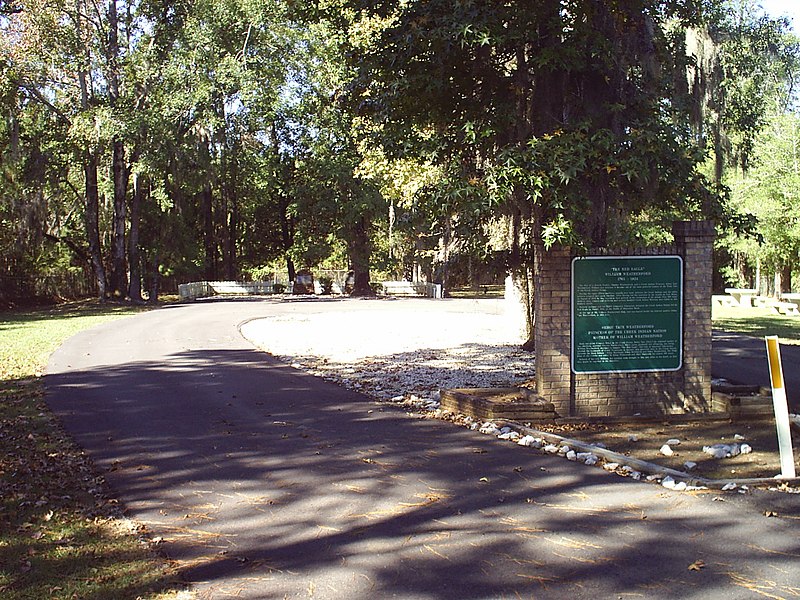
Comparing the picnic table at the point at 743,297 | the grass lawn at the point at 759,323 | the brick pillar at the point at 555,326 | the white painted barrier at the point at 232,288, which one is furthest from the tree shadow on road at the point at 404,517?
the white painted barrier at the point at 232,288

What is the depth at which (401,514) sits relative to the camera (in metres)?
5.96

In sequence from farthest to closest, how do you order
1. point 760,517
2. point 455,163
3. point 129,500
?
point 455,163 → point 129,500 → point 760,517

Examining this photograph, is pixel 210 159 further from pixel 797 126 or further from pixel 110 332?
pixel 797 126

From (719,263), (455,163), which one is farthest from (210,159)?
(455,163)

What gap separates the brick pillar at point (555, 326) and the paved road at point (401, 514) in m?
1.19

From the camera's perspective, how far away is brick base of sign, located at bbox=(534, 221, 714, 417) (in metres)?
9.38

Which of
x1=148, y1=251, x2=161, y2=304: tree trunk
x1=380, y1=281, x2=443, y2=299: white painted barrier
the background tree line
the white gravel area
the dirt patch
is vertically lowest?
the dirt patch

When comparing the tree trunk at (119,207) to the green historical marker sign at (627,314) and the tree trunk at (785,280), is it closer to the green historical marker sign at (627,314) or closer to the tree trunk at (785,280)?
the green historical marker sign at (627,314)

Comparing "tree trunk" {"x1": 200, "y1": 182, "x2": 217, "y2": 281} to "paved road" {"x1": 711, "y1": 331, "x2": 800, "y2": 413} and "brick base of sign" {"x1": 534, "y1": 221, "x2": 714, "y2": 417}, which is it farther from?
"brick base of sign" {"x1": 534, "y1": 221, "x2": 714, "y2": 417}

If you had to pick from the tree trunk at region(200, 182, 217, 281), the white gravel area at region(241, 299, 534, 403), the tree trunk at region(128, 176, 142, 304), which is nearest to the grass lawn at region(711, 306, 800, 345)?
the white gravel area at region(241, 299, 534, 403)

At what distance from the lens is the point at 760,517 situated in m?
5.80

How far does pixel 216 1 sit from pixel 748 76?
22.3m

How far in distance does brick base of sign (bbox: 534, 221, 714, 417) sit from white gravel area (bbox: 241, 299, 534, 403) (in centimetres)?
218

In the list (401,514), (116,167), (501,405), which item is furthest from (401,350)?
(116,167)
